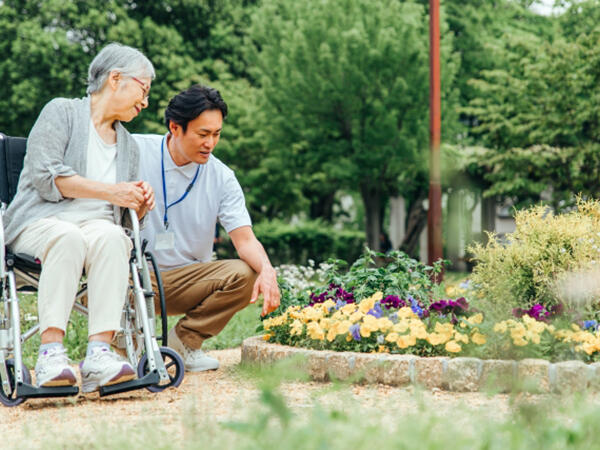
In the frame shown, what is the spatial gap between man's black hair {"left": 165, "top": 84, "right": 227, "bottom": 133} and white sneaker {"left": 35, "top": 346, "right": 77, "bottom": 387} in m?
1.44

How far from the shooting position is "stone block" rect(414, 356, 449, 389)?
3.95m

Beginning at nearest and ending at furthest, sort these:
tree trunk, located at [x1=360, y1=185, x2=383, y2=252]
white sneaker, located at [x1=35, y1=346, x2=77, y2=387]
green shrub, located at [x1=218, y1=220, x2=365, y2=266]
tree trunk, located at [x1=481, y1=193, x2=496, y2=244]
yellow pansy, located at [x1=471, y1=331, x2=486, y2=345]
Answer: white sneaker, located at [x1=35, y1=346, x2=77, y2=387] < yellow pansy, located at [x1=471, y1=331, x2=486, y2=345] < tree trunk, located at [x1=360, y1=185, x2=383, y2=252] < green shrub, located at [x1=218, y1=220, x2=365, y2=266] < tree trunk, located at [x1=481, y1=193, x2=496, y2=244]

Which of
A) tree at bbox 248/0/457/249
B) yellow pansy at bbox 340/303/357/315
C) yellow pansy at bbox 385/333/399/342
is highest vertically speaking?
tree at bbox 248/0/457/249

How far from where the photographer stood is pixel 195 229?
4625 millimetres

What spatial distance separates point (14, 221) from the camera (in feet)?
12.5

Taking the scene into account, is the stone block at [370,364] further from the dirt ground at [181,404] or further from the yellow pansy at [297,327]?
the yellow pansy at [297,327]

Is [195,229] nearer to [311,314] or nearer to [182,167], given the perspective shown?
[182,167]

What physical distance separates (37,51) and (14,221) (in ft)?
55.8

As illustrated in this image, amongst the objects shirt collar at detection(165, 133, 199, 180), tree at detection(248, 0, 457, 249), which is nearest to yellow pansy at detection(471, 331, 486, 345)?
shirt collar at detection(165, 133, 199, 180)

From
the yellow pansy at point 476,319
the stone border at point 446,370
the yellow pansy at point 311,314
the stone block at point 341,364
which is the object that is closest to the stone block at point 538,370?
the stone border at point 446,370

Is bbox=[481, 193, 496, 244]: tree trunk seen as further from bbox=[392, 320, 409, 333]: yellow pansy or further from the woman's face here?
the woman's face

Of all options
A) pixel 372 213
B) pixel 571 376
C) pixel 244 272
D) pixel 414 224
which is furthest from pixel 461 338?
pixel 414 224

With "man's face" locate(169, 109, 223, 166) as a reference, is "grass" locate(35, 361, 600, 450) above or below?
below

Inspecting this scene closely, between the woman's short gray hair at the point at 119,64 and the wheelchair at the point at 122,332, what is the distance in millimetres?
689
